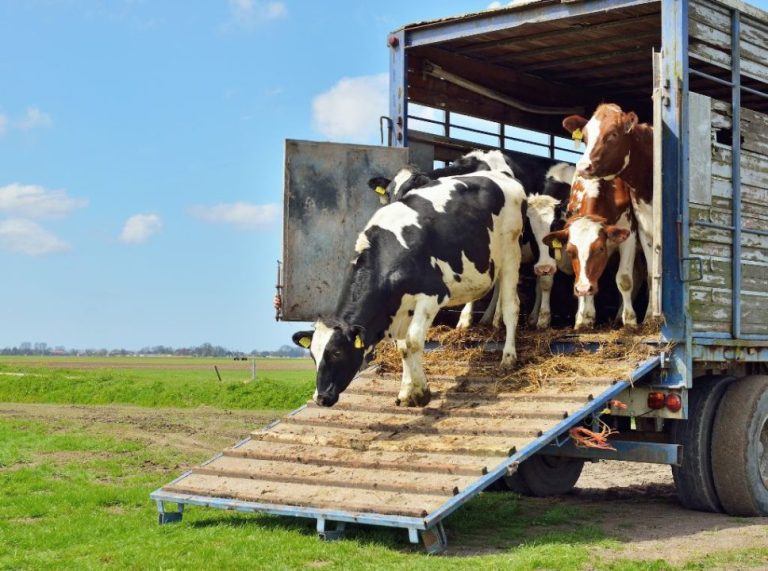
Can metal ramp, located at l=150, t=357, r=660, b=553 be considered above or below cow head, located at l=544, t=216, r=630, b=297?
below

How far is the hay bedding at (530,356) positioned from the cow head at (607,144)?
157cm

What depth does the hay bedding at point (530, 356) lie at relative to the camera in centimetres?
883

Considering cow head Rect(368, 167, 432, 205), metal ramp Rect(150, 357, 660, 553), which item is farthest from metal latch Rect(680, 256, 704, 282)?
cow head Rect(368, 167, 432, 205)

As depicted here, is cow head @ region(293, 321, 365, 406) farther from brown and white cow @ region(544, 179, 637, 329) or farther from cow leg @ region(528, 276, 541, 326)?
cow leg @ region(528, 276, 541, 326)

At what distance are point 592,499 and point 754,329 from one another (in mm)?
2810

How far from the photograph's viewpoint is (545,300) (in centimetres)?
1086

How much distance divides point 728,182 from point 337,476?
15.6ft

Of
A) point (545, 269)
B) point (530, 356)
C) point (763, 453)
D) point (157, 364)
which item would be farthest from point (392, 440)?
point (157, 364)

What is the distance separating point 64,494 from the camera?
1072 cm

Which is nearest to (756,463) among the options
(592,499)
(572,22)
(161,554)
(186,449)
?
(592,499)

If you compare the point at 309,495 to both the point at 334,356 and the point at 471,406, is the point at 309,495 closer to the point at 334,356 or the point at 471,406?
the point at 334,356

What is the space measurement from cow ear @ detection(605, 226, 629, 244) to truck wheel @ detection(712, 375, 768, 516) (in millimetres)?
1834

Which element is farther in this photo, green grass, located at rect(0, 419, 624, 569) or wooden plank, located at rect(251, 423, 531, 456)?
wooden plank, located at rect(251, 423, 531, 456)

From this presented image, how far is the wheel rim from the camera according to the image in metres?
9.81
